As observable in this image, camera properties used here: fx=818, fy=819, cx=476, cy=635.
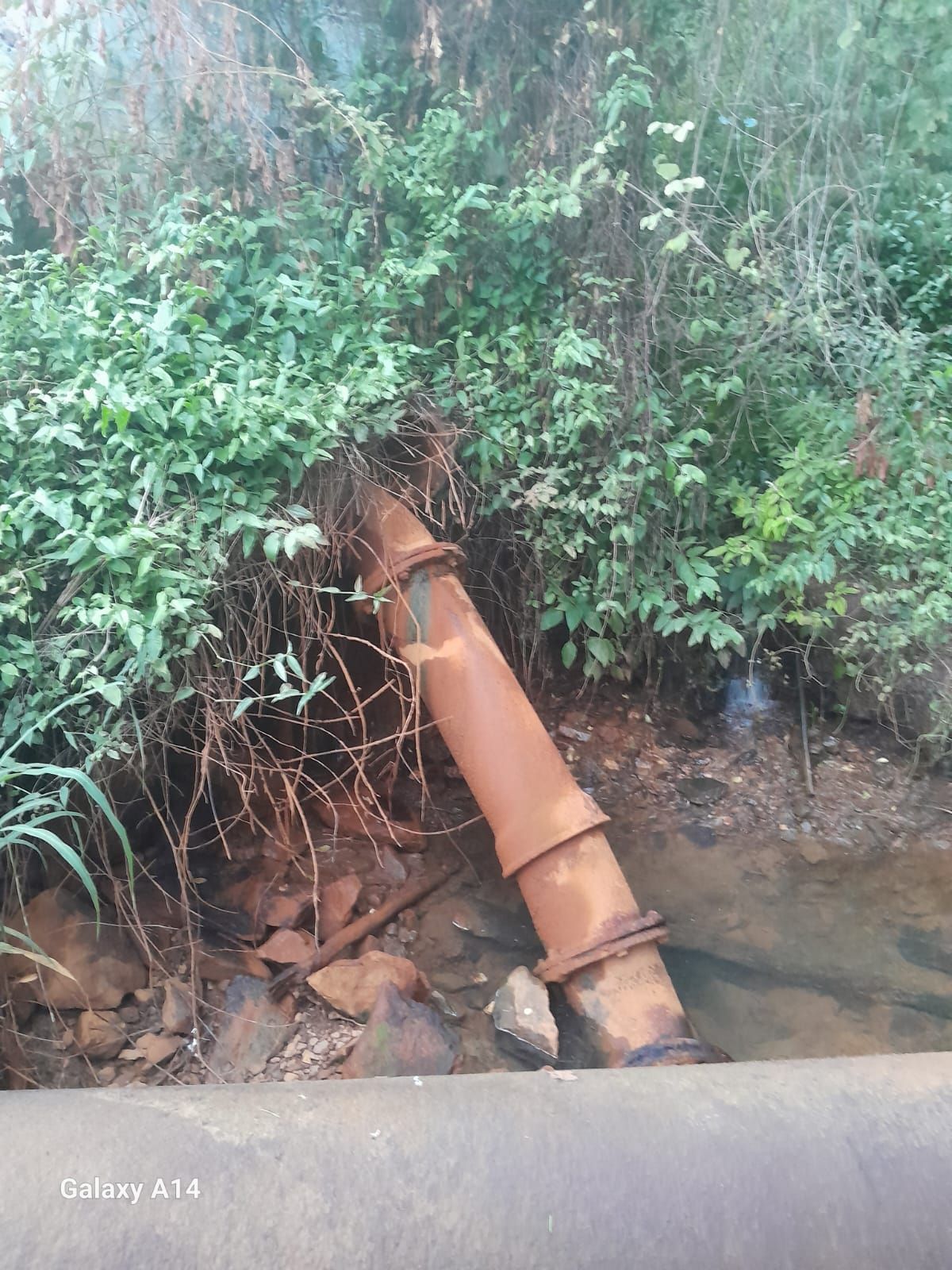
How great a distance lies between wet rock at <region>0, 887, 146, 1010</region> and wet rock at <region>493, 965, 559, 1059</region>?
1.12 metres

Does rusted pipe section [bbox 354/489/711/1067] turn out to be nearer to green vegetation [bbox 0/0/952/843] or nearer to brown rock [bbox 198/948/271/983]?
green vegetation [bbox 0/0/952/843]

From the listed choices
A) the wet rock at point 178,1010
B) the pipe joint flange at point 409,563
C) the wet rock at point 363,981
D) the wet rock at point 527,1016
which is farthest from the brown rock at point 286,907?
the pipe joint flange at point 409,563

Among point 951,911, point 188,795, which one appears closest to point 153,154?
point 188,795

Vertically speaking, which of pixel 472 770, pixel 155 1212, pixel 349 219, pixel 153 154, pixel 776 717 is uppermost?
pixel 153 154

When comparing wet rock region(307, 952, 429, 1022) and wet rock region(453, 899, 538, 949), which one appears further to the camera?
wet rock region(453, 899, 538, 949)

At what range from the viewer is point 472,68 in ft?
10.5

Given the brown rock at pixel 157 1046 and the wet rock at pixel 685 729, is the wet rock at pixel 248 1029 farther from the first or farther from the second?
the wet rock at pixel 685 729

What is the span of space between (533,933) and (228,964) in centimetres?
109

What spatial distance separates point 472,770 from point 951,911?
6.85ft

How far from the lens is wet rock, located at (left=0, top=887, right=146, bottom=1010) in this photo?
91.4 inches

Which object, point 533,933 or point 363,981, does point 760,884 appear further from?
point 363,981

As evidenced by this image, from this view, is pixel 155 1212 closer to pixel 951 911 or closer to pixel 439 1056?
pixel 439 1056

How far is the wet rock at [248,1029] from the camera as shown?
2377mm

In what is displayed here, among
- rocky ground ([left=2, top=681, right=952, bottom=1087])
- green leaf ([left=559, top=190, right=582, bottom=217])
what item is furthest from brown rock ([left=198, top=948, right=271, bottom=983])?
green leaf ([left=559, top=190, right=582, bottom=217])
